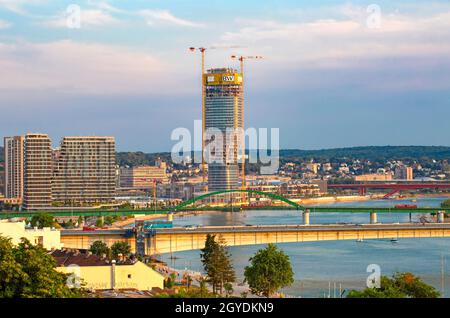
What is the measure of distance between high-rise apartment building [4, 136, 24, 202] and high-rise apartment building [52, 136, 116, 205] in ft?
10.7

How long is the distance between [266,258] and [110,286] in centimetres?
468

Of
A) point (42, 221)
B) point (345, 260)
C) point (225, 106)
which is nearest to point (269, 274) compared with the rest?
point (345, 260)

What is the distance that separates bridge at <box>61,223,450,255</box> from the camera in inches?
1427

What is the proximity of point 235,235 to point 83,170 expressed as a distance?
131 feet

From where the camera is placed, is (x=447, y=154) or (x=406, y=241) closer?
(x=406, y=241)

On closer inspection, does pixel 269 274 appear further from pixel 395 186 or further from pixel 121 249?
pixel 395 186

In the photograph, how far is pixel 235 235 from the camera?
3766 cm

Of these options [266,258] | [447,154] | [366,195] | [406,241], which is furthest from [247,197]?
[447,154]

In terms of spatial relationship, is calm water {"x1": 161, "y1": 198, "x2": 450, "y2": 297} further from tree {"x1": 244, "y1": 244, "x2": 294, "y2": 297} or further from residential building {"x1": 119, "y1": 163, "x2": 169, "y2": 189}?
residential building {"x1": 119, "y1": 163, "x2": 169, "y2": 189}

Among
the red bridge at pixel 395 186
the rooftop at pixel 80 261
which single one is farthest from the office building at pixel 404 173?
the rooftop at pixel 80 261

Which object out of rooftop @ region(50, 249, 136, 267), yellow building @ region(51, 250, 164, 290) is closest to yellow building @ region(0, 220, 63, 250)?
rooftop @ region(50, 249, 136, 267)

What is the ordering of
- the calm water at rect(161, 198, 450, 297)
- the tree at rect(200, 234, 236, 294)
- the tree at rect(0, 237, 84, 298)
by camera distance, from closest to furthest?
the tree at rect(0, 237, 84, 298), the tree at rect(200, 234, 236, 294), the calm water at rect(161, 198, 450, 297)
